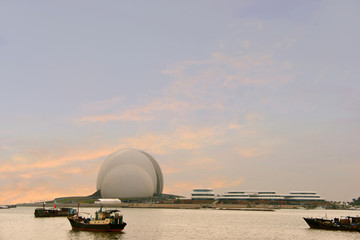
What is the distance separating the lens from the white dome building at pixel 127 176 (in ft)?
552

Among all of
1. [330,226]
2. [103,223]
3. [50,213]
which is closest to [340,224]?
[330,226]

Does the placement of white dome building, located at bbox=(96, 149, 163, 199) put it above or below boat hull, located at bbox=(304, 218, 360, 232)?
above

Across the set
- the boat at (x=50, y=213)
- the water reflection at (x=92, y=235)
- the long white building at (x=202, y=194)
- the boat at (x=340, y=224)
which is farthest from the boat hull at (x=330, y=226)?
the long white building at (x=202, y=194)

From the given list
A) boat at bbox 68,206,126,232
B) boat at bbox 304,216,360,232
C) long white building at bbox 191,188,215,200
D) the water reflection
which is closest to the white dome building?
long white building at bbox 191,188,215,200

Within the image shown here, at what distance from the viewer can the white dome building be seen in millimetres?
168250

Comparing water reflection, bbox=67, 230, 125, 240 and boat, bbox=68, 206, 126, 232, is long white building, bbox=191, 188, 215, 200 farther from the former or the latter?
water reflection, bbox=67, 230, 125, 240

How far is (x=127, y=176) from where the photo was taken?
168500 millimetres

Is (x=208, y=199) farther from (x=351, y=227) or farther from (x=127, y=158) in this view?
(x=351, y=227)

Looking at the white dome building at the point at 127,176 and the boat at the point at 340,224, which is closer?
the boat at the point at 340,224

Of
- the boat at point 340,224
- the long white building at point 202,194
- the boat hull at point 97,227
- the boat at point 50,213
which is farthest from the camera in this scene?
the long white building at point 202,194

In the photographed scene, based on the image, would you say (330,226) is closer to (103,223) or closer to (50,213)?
(103,223)

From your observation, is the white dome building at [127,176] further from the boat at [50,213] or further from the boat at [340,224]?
the boat at [340,224]

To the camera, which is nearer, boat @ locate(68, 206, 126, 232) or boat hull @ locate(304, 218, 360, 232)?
boat @ locate(68, 206, 126, 232)

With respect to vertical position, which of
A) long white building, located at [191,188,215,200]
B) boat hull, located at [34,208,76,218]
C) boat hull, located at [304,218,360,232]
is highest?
long white building, located at [191,188,215,200]
